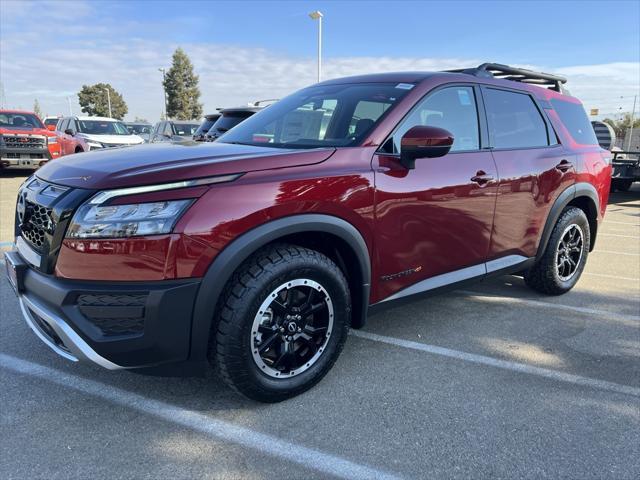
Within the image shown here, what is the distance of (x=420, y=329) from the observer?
12.3ft

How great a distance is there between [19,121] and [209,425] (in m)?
14.9

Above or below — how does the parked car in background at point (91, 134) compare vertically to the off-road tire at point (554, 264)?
above

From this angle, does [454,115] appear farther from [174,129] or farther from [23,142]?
[23,142]

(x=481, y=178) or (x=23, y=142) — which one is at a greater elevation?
(x=23, y=142)

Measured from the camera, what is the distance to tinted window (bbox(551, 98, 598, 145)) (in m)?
4.40

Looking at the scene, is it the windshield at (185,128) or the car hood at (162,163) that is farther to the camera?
the windshield at (185,128)

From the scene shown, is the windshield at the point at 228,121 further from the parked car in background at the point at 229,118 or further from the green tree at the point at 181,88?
the green tree at the point at 181,88

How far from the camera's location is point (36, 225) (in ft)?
8.16

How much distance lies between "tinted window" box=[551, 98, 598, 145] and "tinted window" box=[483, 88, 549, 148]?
0.39 metres

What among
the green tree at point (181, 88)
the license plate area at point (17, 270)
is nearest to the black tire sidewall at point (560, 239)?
the license plate area at point (17, 270)

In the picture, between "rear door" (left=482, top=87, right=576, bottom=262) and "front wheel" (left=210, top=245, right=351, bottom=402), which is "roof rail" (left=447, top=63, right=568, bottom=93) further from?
"front wheel" (left=210, top=245, right=351, bottom=402)

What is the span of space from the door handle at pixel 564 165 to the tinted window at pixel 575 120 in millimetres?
357

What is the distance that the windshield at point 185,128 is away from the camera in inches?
591

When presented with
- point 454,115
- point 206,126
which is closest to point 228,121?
point 206,126
